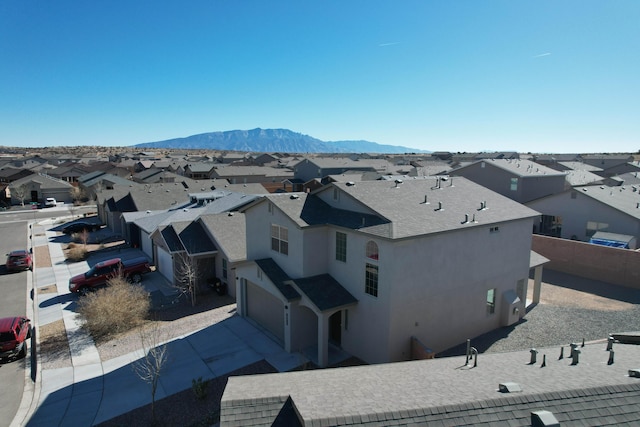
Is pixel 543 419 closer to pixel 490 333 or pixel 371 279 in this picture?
pixel 371 279

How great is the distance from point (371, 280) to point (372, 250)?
1.28 m

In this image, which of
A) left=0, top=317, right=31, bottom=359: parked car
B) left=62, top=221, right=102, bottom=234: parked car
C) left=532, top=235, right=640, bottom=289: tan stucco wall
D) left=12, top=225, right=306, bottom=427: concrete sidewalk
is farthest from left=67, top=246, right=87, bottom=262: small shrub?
left=532, top=235, right=640, bottom=289: tan stucco wall

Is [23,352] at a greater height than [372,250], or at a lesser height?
lesser

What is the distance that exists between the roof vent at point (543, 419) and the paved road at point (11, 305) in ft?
51.6

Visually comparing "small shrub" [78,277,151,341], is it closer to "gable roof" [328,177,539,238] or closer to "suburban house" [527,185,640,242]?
"gable roof" [328,177,539,238]

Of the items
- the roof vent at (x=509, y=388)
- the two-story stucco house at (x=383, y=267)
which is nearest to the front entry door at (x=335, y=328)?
the two-story stucco house at (x=383, y=267)

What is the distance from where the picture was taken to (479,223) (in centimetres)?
1770

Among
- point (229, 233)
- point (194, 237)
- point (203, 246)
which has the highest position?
point (229, 233)

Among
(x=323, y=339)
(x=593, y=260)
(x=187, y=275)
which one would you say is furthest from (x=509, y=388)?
(x=593, y=260)

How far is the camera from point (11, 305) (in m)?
23.0

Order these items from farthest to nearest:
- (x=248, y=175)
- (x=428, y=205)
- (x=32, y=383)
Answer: (x=248, y=175)
(x=428, y=205)
(x=32, y=383)

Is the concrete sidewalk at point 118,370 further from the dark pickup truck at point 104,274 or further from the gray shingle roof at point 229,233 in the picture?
the gray shingle roof at point 229,233

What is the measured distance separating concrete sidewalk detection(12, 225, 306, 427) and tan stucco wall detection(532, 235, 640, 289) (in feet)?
74.1

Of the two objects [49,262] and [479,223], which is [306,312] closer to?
[479,223]
